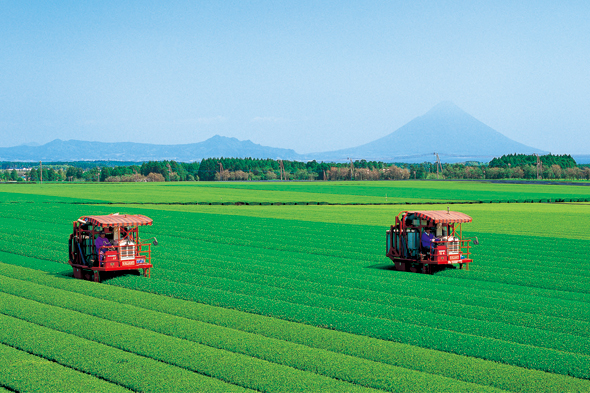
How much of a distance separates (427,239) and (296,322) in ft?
32.2

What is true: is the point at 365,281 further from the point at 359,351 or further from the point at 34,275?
the point at 34,275

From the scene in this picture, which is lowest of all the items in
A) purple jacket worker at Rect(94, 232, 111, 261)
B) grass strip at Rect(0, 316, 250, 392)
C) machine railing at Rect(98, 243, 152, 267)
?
grass strip at Rect(0, 316, 250, 392)

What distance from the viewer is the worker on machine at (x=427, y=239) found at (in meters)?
26.6

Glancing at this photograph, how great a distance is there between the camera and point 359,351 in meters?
15.8

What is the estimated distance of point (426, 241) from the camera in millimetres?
26719

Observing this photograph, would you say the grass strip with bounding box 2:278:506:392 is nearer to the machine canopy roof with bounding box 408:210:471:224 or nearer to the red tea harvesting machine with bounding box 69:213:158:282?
the red tea harvesting machine with bounding box 69:213:158:282

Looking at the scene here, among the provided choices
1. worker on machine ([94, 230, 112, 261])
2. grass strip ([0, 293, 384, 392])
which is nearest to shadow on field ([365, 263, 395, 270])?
worker on machine ([94, 230, 112, 261])

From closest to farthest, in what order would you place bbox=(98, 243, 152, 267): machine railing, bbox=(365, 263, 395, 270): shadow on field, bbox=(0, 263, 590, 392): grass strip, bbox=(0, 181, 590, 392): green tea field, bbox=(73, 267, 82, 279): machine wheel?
bbox=(0, 263, 590, 392): grass strip
bbox=(0, 181, 590, 392): green tea field
bbox=(98, 243, 152, 267): machine railing
bbox=(73, 267, 82, 279): machine wheel
bbox=(365, 263, 395, 270): shadow on field

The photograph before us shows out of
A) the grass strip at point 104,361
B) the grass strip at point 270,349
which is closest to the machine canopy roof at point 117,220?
the grass strip at point 270,349

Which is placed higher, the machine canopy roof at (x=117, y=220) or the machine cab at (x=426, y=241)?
the machine canopy roof at (x=117, y=220)

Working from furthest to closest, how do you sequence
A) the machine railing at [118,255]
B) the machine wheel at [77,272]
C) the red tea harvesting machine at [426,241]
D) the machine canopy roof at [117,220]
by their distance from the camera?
1. the red tea harvesting machine at [426,241]
2. the machine wheel at [77,272]
3. the machine canopy roof at [117,220]
4. the machine railing at [118,255]

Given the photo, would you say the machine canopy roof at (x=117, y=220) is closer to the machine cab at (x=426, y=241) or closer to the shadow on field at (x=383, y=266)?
the shadow on field at (x=383, y=266)

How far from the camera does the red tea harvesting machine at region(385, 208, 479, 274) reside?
2648cm

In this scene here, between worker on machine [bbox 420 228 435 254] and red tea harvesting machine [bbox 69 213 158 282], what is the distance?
1096 cm
